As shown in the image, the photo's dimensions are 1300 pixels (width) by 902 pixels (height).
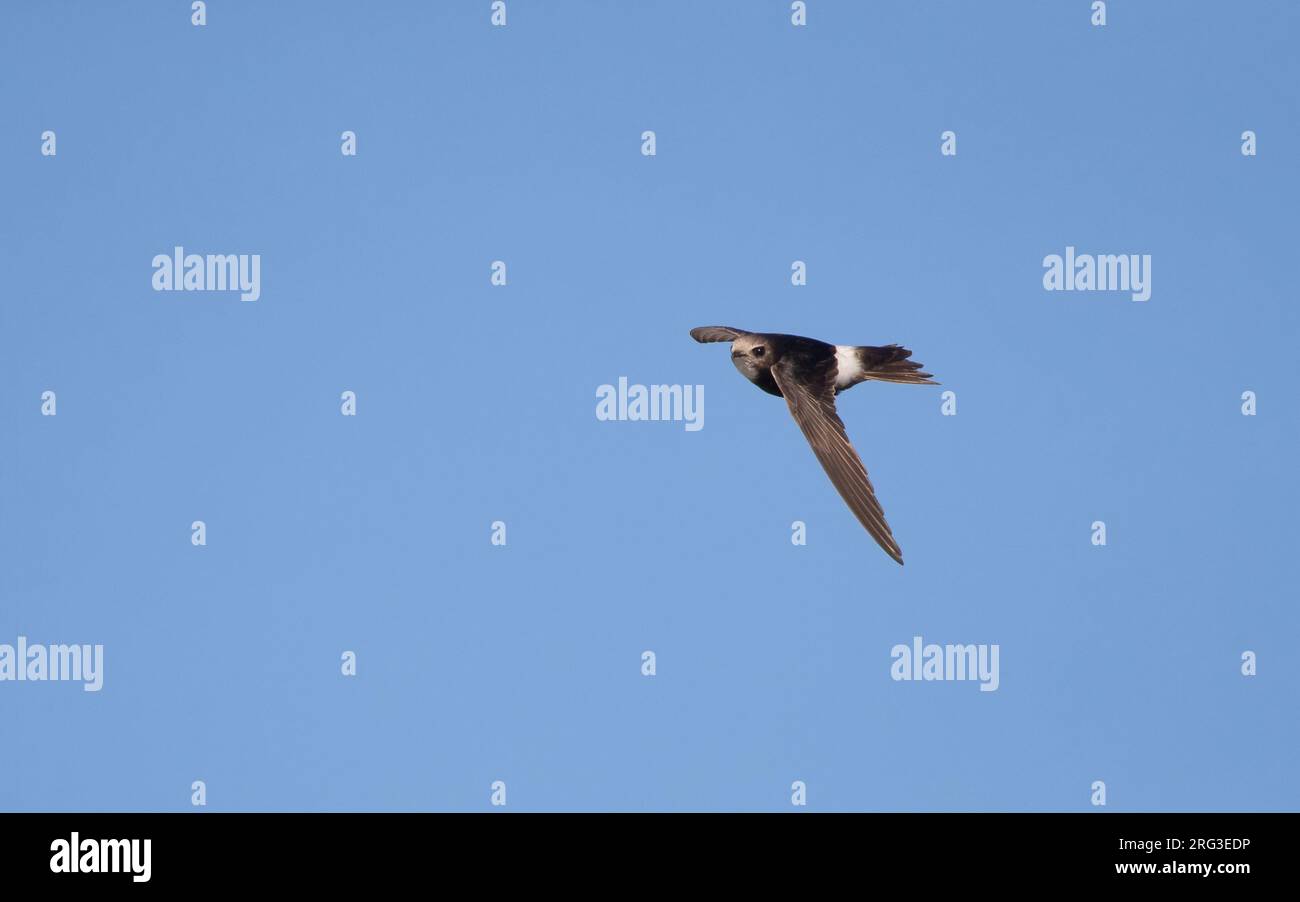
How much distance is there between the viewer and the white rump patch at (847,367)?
699 centimetres

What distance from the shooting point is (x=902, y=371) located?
704 centimetres

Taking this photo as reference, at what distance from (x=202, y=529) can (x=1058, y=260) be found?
4.26 m

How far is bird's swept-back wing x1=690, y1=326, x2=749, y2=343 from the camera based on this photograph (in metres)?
7.42

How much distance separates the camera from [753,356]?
714 centimetres

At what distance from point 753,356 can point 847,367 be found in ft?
1.35

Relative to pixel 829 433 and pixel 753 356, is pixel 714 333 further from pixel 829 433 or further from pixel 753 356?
pixel 829 433

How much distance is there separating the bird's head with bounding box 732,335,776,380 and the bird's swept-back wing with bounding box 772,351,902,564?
2.9 inches

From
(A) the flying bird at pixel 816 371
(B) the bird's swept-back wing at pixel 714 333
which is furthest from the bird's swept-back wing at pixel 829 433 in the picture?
(B) the bird's swept-back wing at pixel 714 333

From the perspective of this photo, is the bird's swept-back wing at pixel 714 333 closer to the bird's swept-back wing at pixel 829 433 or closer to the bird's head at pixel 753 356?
the bird's head at pixel 753 356

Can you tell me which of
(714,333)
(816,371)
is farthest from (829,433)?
(714,333)

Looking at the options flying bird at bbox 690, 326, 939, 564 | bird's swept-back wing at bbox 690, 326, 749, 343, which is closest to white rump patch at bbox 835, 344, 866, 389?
flying bird at bbox 690, 326, 939, 564

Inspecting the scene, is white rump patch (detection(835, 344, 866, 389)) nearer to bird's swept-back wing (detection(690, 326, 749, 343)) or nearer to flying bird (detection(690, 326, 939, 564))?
flying bird (detection(690, 326, 939, 564))

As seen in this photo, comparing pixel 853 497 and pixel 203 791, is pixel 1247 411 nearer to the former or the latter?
pixel 853 497
